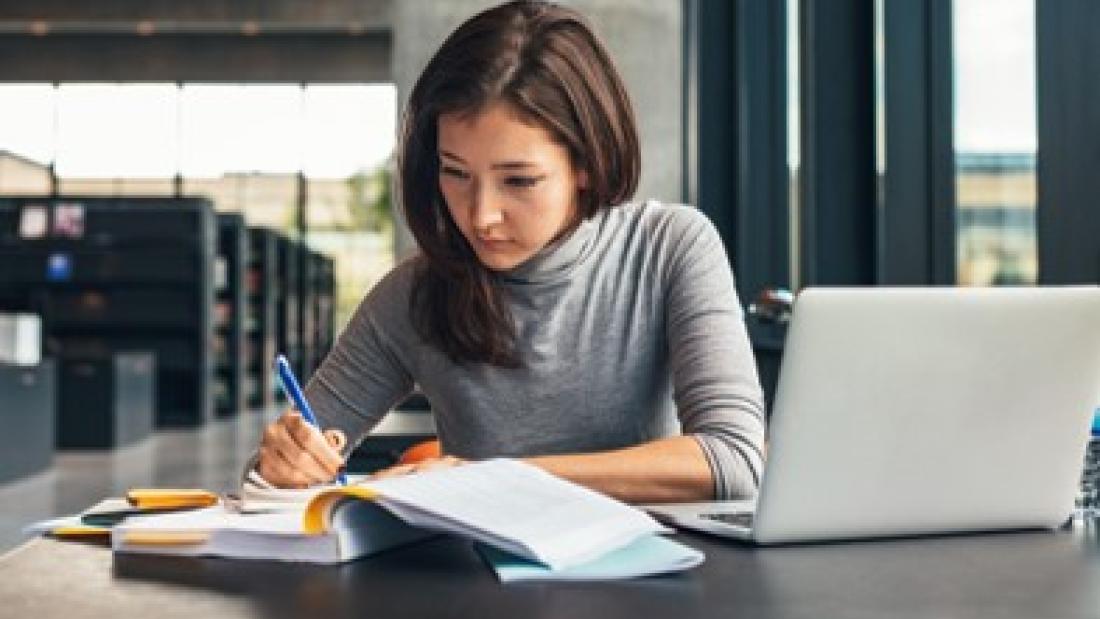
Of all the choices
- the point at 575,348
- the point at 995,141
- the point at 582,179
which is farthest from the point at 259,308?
the point at 582,179

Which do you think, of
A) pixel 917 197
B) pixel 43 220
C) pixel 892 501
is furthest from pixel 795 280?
pixel 43 220

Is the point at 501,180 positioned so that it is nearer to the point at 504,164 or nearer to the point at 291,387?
the point at 504,164

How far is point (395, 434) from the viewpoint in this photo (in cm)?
282

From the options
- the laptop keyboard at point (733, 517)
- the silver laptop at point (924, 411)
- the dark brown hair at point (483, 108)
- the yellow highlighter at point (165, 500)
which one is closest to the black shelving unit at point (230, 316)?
the dark brown hair at point (483, 108)

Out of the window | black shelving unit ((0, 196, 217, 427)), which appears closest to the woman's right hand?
the window

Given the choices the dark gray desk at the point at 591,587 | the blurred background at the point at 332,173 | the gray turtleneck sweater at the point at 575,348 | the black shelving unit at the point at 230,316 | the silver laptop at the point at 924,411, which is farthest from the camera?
the black shelving unit at the point at 230,316

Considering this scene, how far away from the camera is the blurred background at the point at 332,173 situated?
2.58 m

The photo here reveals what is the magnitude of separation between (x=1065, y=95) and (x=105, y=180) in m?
15.8

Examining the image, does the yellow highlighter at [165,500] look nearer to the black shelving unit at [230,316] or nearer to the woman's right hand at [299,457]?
the woman's right hand at [299,457]

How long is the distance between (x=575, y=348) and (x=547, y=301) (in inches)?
2.4

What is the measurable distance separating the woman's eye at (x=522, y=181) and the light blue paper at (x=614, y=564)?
0.55 m

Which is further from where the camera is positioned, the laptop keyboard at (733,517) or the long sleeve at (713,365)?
the long sleeve at (713,365)

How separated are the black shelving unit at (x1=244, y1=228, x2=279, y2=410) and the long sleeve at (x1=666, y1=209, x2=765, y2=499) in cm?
1098

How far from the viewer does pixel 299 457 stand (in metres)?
1.39
